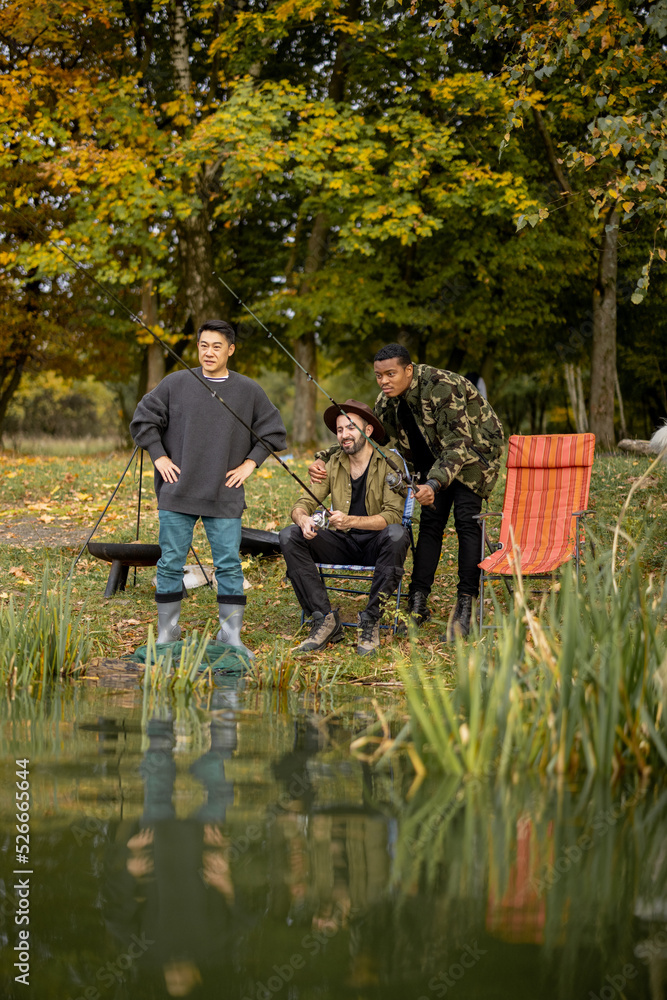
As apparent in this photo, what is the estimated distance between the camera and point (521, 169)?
16250 millimetres

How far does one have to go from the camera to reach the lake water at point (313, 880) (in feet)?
7.02

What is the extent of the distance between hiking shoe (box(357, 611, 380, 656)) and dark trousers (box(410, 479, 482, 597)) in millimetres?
654

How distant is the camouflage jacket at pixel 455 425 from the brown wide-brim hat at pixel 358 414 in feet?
0.55

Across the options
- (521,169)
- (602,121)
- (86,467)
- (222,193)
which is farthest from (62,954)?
(521,169)

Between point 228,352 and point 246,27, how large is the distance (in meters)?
11.5

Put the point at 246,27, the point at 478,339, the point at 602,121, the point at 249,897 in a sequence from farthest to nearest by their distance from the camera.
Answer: the point at 478,339
the point at 246,27
the point at 602,121
the point at 249,897

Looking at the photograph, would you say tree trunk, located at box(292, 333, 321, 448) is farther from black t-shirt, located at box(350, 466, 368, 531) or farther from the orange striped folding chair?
black t-shirt, located at box(350, 466, 368, 531)

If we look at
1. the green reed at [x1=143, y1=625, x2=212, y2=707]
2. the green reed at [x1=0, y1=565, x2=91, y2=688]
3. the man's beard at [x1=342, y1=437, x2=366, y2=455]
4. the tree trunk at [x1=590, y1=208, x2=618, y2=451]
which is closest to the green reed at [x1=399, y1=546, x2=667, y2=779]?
the green reed at [x1=143, y1=625, x2=212, y2=707]

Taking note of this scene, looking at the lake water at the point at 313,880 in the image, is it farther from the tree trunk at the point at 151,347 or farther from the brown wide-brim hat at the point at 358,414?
the tree trunk at the point at 151,347

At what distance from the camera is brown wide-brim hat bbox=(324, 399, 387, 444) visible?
6.02 m

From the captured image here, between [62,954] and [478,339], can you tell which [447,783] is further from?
[478,339]

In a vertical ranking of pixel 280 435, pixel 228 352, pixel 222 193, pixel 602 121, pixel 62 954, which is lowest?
pixel 62 954

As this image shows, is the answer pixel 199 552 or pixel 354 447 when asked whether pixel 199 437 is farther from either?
pixel 199 552

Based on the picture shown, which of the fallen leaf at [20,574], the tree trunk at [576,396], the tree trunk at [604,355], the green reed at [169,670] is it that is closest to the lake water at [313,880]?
the green reed at [169,670]
